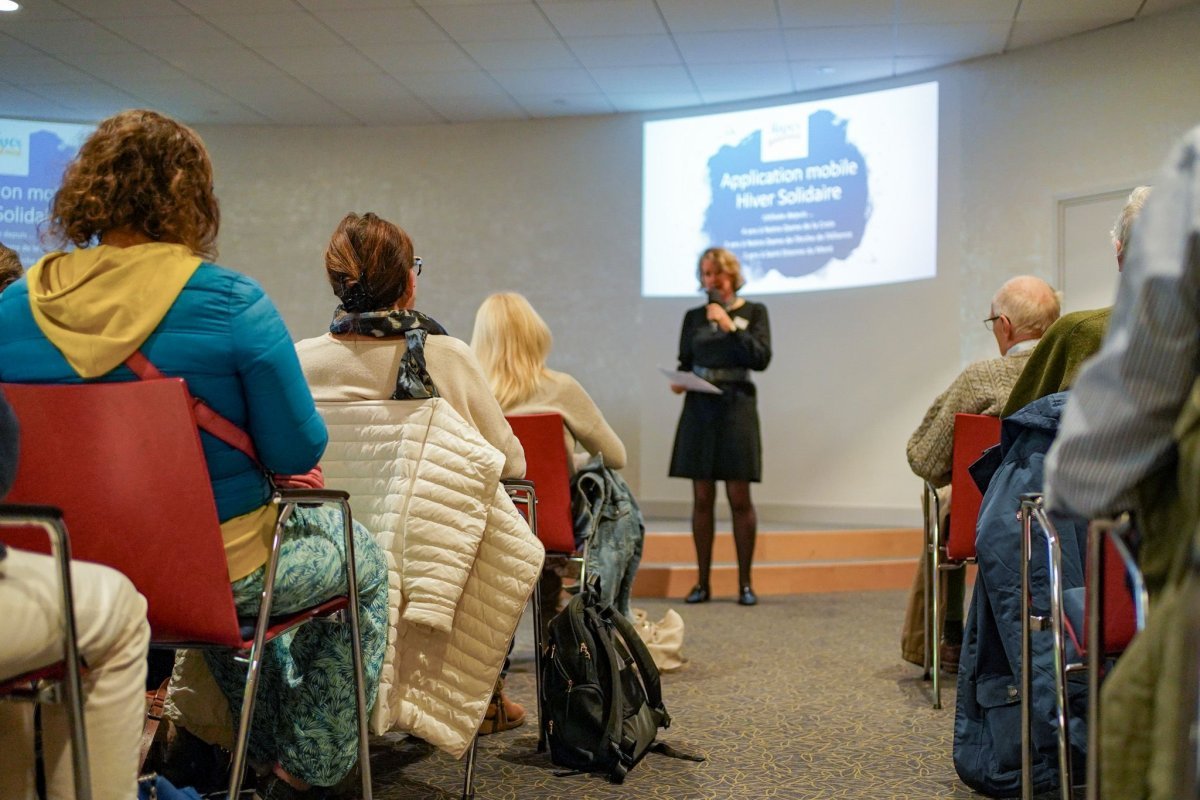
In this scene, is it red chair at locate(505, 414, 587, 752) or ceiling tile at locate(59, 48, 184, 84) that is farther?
ceiling tile at locate(59, 48, 184, 84)

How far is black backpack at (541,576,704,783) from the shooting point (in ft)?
8.23

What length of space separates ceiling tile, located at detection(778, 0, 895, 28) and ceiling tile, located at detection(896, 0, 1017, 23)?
87 millimetres

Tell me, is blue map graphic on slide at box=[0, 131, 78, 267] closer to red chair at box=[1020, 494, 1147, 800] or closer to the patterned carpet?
the patterned carpet

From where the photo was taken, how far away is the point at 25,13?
6254mm

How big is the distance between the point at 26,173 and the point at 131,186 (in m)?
7.54

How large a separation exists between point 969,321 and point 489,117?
12.7 feet

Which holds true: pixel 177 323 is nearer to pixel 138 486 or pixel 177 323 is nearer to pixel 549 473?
pixel 138 486

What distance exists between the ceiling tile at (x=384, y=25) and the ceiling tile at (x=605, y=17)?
2.45ft

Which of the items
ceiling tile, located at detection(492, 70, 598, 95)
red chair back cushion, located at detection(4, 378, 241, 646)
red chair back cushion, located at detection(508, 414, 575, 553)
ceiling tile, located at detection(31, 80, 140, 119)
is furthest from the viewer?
ceiling tile, located at detection(31, 80, 140, 119)

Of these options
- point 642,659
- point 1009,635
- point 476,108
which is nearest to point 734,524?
point 642,659

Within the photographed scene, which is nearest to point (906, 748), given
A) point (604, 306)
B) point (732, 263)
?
point (732, 263)

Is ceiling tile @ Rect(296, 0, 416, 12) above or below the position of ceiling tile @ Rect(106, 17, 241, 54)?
above

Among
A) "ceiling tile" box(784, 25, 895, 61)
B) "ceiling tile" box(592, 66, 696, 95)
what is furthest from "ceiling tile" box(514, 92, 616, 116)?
"ceiling tile" box(784, 25, 895, 61)

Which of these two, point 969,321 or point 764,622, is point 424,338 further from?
point 969,321
